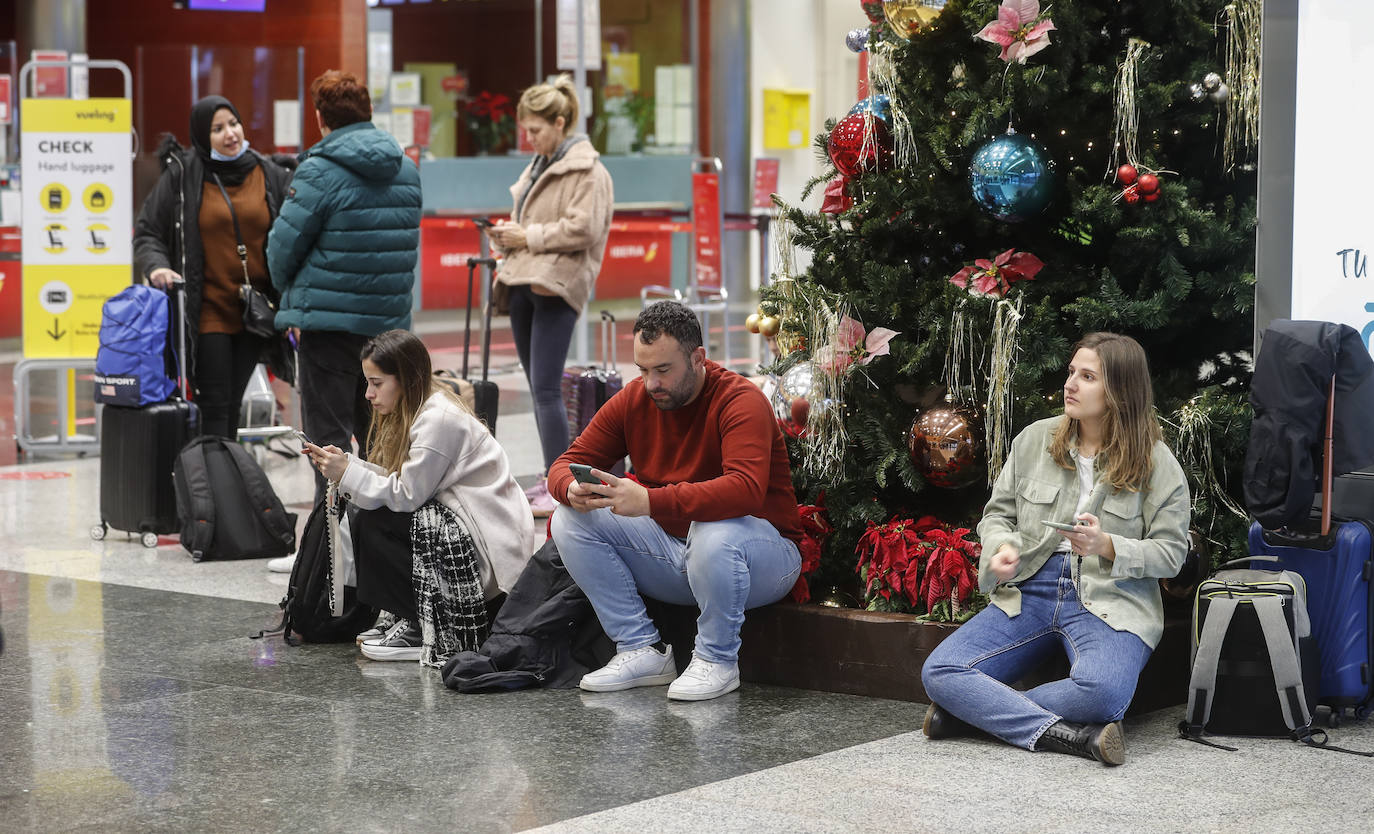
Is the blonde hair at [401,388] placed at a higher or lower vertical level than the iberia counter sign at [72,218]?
lower

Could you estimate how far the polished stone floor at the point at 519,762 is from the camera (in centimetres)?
372

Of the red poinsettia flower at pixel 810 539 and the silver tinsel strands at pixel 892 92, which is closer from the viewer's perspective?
the red poinsettia flower at pixel 810 539

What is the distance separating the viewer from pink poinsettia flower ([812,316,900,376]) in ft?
16.6

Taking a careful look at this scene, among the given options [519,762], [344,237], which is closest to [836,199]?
[344,237]

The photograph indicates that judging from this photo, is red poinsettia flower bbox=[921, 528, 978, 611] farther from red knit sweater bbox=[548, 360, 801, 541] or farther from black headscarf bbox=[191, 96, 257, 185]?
black headscarf bbox=[191, 96, 257, 185]

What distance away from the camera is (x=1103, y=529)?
431 centimetres

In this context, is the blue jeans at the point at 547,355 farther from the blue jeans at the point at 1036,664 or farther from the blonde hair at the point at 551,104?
the blue jeans at the point at 1036,664

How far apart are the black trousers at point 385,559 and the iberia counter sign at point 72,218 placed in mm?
4717

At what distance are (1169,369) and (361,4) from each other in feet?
43.5

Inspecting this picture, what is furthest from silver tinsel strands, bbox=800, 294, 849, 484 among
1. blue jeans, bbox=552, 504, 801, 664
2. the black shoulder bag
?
the black shoulder bag

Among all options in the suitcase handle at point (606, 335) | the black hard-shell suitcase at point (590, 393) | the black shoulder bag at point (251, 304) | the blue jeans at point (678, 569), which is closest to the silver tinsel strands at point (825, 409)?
the blue jeans at point (678, 569)

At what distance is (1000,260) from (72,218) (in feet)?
19.7

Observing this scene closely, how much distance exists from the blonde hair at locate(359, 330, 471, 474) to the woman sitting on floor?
1.70 metres

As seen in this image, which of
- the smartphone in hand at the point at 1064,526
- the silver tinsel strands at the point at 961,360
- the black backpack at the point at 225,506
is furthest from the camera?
the black backpack at the point at 225,506
